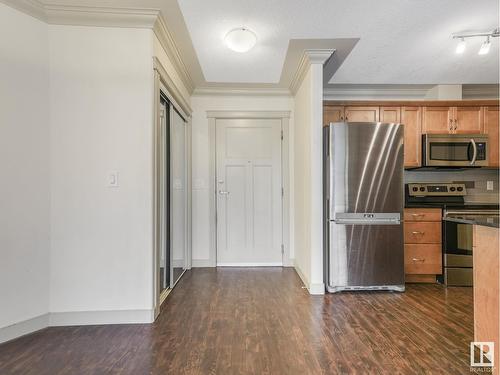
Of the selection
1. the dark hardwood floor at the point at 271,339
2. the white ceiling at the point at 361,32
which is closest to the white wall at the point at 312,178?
the dark hardwood floor at the point at 271,339

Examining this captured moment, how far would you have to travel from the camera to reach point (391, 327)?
2.22 metres

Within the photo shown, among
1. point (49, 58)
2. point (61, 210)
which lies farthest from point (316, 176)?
point (49, 58)

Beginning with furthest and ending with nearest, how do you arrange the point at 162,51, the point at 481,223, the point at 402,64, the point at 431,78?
1. the point at 431,78
2. the point at 402,64
3. the point at 162,51
4. the point at 481,223

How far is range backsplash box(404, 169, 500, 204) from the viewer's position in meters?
3.81

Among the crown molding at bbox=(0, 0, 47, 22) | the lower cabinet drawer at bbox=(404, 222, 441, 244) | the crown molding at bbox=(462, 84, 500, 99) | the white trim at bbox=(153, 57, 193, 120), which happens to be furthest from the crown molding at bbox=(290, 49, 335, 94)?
the crown molding at bbox=(462, 84, 500, 99)

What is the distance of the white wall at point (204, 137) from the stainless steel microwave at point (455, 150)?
67.2 inches

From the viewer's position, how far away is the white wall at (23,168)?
2.05 metres

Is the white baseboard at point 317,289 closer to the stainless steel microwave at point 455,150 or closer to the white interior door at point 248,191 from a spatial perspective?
the white interior door at point 248,191

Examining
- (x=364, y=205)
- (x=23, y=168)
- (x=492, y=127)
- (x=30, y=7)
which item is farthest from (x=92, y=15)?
(x=492, y=127)

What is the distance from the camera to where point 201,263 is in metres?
3.93

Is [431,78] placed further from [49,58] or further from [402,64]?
[49,58]

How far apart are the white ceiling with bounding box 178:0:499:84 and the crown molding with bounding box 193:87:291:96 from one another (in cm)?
35

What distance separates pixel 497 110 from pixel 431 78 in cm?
93

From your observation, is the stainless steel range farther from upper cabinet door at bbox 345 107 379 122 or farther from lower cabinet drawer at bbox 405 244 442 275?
upper cabinet door at bbox 345 107 379 122
